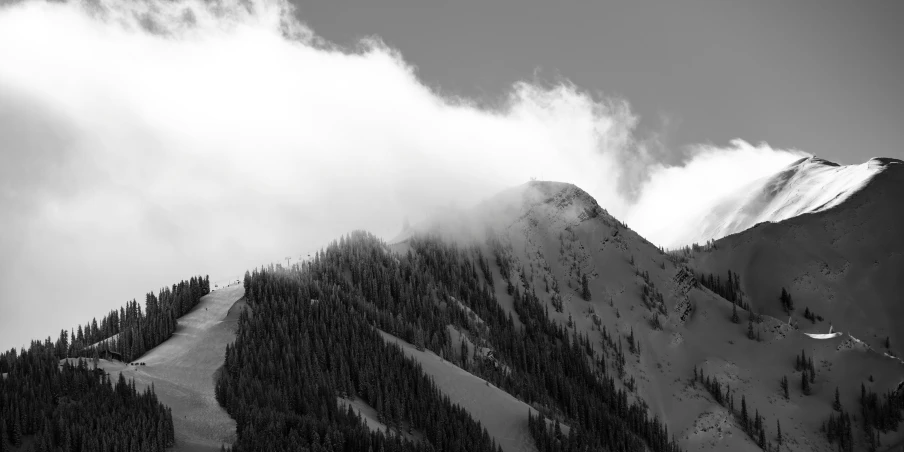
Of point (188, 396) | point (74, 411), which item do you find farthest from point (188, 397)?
point (74, 411)

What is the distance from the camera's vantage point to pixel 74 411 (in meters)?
160

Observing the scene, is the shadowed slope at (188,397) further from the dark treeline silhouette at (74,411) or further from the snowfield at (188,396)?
the dark treeline silhouette at (74,411)

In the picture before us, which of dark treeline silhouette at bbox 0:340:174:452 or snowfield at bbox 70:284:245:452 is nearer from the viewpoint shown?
dark treeline silhouette at bbox 0:340:174:452

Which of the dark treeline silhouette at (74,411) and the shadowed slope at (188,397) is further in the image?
the shadowed slope at (188,397)

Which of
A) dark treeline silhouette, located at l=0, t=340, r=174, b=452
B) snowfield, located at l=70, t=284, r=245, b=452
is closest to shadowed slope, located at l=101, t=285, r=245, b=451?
snowfield, located at l=70, t=284, r=245, b=452

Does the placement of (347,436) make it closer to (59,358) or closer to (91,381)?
(91,381)

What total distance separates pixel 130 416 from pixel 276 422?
30061 millimetres

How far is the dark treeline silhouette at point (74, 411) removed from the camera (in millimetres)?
151500

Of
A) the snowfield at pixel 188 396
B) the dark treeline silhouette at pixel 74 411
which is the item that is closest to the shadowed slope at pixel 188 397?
the snowfield at pixel 188 396

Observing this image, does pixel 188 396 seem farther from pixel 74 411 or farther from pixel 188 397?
pixel 74 411

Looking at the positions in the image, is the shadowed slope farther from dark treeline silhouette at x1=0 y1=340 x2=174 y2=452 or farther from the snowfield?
dark treeline silhouette at x1=0 y1=340 x2=174 y2=452

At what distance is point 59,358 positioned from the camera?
192375 millimetres

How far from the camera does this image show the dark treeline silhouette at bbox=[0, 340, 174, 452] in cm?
15150

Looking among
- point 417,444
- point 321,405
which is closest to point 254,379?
point 321,405
